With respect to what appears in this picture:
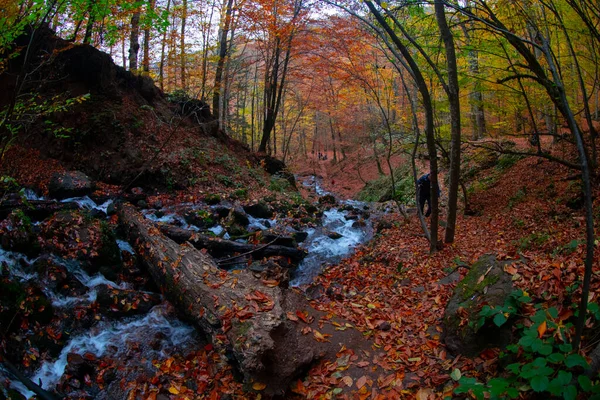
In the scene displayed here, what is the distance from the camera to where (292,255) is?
8688mm

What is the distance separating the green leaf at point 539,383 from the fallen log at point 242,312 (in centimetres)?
242

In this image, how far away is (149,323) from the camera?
5.40 meters

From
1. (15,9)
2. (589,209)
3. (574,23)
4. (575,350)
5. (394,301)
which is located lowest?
(394,301)

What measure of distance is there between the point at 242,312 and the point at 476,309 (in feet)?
9.54

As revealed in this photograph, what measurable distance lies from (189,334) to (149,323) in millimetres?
756

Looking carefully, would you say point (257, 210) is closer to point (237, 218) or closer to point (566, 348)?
point (237, 218)

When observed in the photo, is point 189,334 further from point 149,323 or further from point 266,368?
point 266,368

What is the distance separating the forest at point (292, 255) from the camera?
3482 mm

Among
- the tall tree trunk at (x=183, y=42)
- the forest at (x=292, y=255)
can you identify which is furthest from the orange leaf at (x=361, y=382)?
the tall tree trunk at (x=183, y=42)

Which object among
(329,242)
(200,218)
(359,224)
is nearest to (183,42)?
(200,218)

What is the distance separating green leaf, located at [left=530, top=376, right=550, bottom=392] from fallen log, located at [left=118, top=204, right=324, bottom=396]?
2425mm

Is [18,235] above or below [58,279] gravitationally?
above

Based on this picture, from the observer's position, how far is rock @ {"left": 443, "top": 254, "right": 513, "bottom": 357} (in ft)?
11.8

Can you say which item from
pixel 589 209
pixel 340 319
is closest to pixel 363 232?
pixel 340 319
